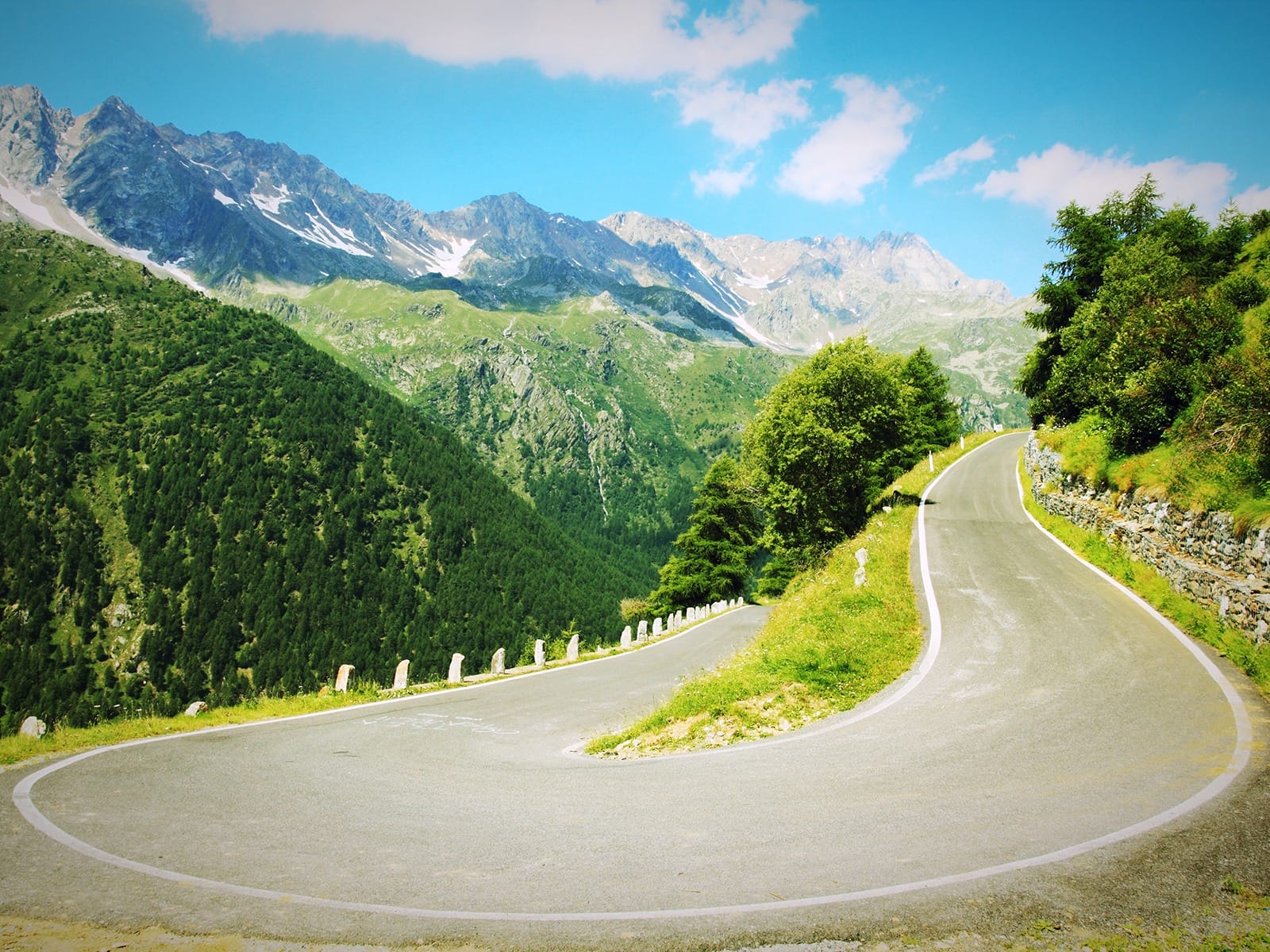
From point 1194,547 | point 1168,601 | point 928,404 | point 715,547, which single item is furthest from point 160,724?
point 928,404

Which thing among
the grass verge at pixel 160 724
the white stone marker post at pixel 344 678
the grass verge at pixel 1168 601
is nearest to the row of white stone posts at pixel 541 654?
the white stone marker post at pixel 344 678

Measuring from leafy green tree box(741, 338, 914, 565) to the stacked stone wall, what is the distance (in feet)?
30.2

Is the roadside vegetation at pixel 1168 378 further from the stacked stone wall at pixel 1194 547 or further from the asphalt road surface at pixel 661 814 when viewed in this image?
the asphalt road surface at pixel 661 814

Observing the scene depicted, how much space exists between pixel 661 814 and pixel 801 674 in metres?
5.71

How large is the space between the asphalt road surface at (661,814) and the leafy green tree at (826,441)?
16.4m

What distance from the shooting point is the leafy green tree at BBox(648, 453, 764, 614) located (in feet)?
153

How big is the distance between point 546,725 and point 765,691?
4.65 m

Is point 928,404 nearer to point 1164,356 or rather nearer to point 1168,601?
point 1164,356

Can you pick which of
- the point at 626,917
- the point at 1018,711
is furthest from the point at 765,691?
the point at 626,917

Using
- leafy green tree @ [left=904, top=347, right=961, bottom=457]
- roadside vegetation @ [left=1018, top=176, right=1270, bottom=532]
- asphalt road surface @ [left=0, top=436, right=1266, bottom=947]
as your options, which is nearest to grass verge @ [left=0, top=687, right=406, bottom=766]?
asphalt road surface @ [left=0, top=436, right=1266, bottom=947]

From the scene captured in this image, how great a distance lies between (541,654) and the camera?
2081cm

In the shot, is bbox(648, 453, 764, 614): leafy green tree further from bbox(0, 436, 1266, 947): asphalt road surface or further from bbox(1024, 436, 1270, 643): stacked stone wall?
bbox(0, 436, 1266, 947): asphalt road surface

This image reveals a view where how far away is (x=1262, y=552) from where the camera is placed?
11.3 meters

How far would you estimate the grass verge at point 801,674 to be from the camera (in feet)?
33.1
